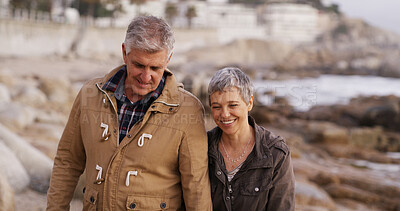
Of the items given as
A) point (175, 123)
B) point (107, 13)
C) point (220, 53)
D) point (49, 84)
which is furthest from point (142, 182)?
point (220, 53)

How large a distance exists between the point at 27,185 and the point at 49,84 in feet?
27.7

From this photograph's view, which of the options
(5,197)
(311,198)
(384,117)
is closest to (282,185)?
(5,197)

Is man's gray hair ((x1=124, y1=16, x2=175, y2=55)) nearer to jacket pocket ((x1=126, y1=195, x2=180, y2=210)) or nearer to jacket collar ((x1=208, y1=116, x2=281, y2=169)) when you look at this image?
jacket collar ((x1=208, y1=116, x2=281, y2=169))

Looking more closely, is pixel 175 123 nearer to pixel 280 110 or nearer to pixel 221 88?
pixel 221 88

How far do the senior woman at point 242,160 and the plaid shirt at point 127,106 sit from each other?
31cm

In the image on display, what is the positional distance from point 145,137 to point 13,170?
2576 millimetres

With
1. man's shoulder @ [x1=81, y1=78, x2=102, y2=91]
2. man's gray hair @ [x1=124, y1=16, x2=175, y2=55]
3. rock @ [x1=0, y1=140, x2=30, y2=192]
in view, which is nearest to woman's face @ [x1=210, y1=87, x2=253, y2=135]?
man's gray hair @ [x1=124, y1=16, x2=175, y2=55]

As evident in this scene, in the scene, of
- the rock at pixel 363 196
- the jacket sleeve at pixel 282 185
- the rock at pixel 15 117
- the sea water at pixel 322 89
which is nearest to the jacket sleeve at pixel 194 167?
the jacket sleeve at pixel 282 185

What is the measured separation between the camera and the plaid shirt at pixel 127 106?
2.21 metres

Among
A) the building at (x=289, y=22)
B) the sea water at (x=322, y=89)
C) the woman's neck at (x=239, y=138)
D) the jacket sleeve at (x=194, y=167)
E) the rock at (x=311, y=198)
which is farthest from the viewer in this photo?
the building at (x=289, y=22)

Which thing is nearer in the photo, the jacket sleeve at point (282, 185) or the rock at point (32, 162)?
the jacket sleeve at point (282, 185)

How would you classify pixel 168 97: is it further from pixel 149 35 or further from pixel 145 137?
pixel 149 35

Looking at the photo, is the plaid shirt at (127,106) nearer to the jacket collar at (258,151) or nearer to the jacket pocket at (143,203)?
the jacket pocket at (143,203)

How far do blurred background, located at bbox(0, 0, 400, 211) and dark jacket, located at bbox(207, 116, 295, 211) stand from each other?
79.6 inches
